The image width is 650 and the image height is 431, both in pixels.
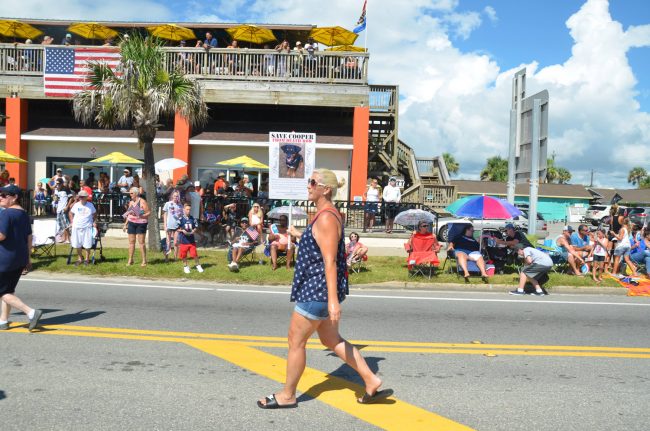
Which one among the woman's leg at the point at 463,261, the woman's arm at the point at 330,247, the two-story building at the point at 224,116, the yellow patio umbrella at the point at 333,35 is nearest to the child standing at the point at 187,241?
the woman's leg at the point at 463,261

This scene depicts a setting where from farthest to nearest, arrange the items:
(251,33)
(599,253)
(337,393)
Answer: (251,33) → (599,253) → (337,393)

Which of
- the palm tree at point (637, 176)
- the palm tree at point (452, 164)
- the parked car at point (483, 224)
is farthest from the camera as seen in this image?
the palm tree at point (637, 176)

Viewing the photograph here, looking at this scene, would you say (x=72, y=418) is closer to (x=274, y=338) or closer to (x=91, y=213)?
(x=274, y=338)

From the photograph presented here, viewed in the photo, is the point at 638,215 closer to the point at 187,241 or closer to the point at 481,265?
the point at 481,265

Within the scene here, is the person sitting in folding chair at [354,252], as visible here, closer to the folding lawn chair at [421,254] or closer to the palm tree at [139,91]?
the folding lawn chair at [421,254]

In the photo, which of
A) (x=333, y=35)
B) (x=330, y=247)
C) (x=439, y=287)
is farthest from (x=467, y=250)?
(x=333, y=35)

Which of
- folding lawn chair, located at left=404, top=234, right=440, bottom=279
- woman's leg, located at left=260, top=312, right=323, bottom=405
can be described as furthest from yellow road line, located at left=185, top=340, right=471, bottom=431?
folding lawn chair, located at left=404, top=234, right=440, bottom=279

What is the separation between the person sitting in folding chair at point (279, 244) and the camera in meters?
12.7

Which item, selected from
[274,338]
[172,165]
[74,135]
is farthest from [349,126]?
[274,338]

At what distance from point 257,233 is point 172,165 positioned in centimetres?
615

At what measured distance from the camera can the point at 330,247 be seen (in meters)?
4.28

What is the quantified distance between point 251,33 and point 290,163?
11.7m

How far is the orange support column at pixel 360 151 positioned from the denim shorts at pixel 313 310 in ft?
56.7

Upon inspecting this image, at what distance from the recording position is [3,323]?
6934 mm
